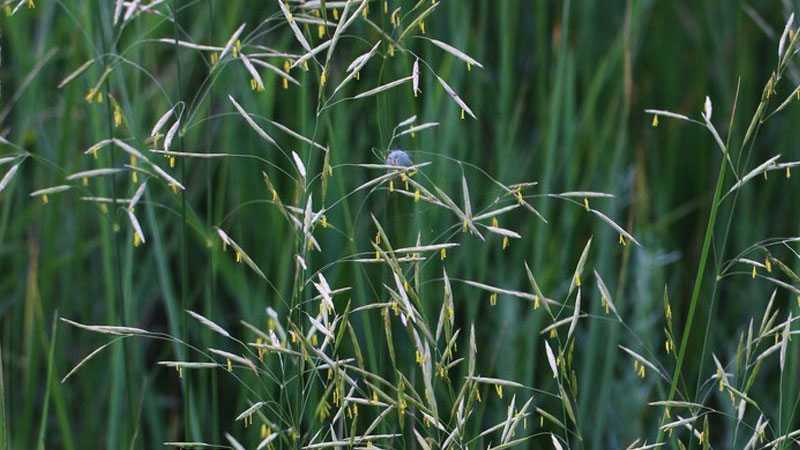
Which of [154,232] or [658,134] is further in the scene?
[658,134]

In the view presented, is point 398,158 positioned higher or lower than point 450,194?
higher

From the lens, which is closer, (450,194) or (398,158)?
(398,158)

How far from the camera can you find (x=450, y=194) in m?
1.81

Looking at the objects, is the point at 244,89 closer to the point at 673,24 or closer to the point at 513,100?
the point at 513,100

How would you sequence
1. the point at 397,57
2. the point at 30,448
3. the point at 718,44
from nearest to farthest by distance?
the point at 30,448 < the point at 397,57 < the point at 718,44

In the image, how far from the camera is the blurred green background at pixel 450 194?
1.60 meters

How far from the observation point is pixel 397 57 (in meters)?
Answer: 1.77

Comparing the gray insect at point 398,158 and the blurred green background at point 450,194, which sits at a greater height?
the gray insect at point 398,158

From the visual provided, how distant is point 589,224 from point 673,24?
23.6 inches

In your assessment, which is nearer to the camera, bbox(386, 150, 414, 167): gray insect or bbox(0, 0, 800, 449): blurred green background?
bbox(386, 150, 414, 167): gray insect

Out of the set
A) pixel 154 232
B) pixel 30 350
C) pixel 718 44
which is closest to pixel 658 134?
pixel 718 44

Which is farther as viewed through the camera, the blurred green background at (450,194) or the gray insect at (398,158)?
the blurred green background at (450,194)

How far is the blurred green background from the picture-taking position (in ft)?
5.26

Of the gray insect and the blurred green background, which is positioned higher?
the gray insect
